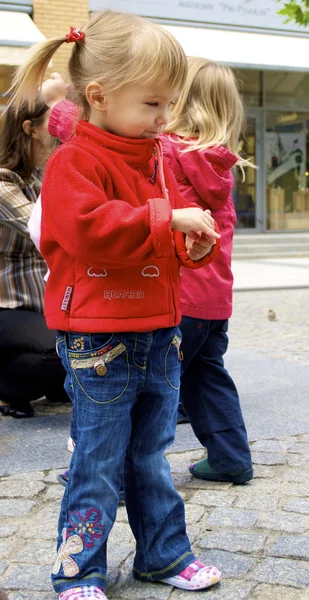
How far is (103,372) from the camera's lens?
219 centimetres

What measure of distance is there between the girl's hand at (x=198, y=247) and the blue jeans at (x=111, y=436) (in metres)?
0.24

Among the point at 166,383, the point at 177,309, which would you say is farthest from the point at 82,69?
the point at 166,383

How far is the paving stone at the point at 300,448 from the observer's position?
3.76m

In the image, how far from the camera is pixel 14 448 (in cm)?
392

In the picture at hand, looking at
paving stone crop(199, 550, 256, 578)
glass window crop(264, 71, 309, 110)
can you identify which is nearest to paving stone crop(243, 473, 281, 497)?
paving stone crop(199, 550, 256, 578)

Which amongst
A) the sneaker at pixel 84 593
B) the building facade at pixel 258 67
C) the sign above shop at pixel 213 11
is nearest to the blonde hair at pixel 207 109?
the sneaker at pixel 84 593

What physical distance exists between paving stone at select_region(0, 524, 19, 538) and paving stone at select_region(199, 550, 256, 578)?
26.6 inches

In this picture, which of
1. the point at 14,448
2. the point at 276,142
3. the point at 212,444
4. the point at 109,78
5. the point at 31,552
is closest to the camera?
the point at 109,78

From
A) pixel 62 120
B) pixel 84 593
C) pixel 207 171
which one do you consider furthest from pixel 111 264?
pixel 207 171

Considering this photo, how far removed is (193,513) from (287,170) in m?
17.2

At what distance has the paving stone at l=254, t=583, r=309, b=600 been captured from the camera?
231cm

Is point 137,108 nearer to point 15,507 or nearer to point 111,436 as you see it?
point 111,436

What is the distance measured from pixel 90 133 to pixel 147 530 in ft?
3.76

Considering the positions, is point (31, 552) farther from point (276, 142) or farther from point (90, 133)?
point (276, 142)
